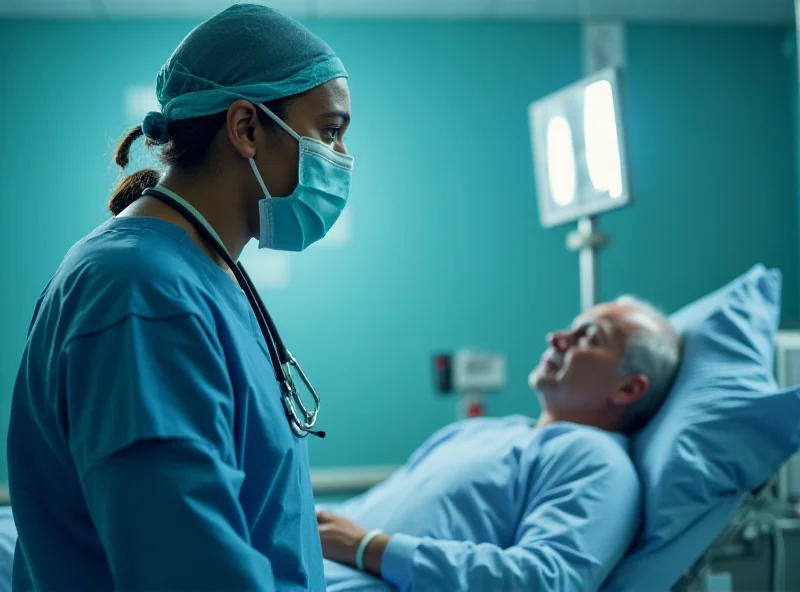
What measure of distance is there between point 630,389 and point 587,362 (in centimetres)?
12

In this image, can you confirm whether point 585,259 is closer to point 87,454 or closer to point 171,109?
point 171,109

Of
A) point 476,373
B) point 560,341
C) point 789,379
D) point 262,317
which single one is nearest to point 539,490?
point 560,341

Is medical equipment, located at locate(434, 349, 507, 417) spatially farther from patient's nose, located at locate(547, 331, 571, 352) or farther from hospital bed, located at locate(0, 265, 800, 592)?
hospital bed, located at locate(0, 265, 800, 592)

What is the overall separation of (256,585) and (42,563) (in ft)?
0.83

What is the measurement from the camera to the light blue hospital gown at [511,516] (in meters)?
1.31

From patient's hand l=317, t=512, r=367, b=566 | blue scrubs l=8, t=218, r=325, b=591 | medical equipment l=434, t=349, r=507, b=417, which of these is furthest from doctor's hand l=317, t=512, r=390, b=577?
medical equipment l=434, t=349, r=507, b=417

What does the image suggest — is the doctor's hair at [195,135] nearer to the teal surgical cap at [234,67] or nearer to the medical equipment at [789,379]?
the teal surgical cap at [234,67]

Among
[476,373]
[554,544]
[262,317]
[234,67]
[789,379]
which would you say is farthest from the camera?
[476,373]

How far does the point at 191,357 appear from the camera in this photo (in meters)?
0.79

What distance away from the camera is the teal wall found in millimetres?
3180

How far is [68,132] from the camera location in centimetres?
317

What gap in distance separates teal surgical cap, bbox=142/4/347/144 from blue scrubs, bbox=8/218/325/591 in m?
0.18

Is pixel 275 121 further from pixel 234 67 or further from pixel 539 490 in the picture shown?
pixel 539 490

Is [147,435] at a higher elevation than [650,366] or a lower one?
higher
